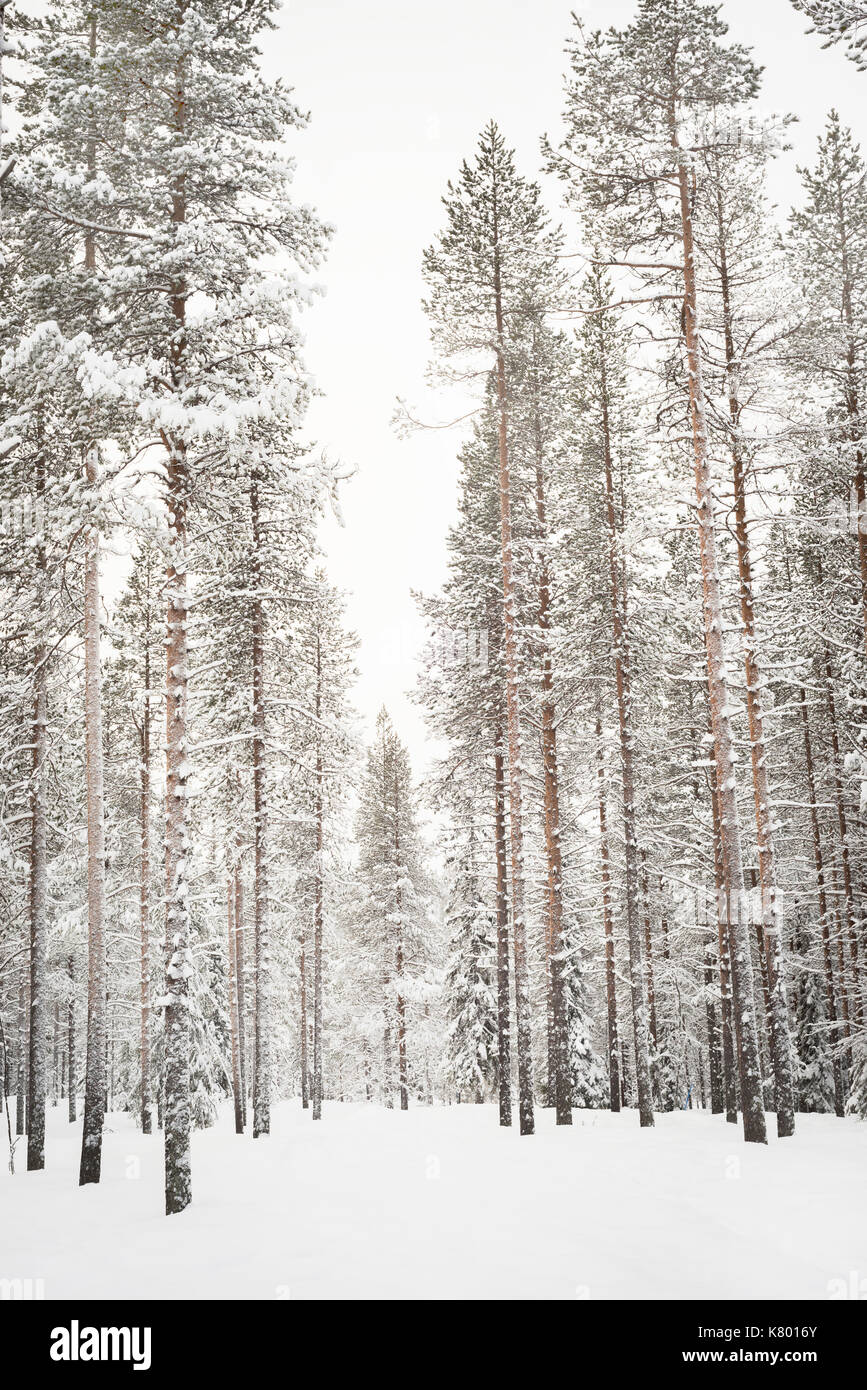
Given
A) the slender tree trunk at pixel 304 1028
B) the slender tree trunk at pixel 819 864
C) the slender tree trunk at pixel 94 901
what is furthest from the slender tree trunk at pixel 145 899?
the slender tree trunk at pixel 819 864

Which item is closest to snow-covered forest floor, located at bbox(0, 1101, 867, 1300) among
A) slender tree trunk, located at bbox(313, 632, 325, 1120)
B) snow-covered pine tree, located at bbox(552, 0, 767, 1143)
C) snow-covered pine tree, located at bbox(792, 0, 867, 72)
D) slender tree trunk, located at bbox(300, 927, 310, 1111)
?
snow-covered pine tree, located at bbox(552, 0, 767, 1143)

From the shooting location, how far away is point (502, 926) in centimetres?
2056

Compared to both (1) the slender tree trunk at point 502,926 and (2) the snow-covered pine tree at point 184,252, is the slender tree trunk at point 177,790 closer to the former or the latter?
(2) the snow-covered pine tree at point 184,252

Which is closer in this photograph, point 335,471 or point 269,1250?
point 269,1250

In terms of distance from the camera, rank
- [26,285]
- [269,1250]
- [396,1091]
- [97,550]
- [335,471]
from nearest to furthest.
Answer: [269,1250] → [26,285] → [335,471] → [97,550] → [396,1091]

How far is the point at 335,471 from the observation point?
11.7 meters

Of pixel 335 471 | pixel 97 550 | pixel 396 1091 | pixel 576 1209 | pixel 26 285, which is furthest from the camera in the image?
pixel 396 1091

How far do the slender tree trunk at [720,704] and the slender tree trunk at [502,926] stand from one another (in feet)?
23.5

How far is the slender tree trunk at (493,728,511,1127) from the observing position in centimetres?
2019

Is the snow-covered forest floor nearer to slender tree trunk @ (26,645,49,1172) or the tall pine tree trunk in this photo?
slender tree trunk @ (26,645,49,1172)

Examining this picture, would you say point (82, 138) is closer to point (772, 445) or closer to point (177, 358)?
point (177, 358)

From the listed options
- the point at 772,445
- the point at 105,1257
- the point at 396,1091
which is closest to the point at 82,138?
the point at 772,445

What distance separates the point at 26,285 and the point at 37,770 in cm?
856

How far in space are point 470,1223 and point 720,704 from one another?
8521mm
